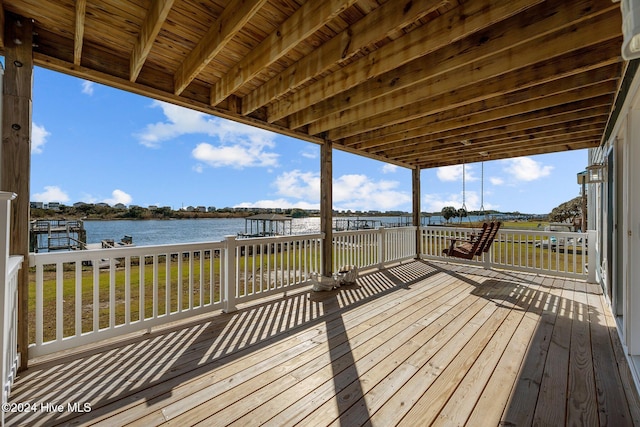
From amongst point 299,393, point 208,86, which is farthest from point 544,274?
point 208,86

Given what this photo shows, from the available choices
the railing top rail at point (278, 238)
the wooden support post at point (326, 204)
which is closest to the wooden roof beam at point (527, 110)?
the wooden support post at point (326, 204)

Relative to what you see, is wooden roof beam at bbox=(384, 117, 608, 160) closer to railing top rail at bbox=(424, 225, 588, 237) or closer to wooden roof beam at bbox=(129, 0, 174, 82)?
railing top rail at bbox=(424, 225, 588, 237)

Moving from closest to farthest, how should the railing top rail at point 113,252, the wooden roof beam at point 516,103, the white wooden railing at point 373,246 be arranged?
the railing top rail at point 113,252
the wooden roof beam at point 516,103
the white wooden railing at point 373,246

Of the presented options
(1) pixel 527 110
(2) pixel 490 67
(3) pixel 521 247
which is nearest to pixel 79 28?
(2) pixel 490 67

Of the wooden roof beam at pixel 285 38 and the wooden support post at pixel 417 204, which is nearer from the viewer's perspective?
the wooden roof beam at pixel 285 38

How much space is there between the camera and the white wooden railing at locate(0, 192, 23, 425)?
1342 mm

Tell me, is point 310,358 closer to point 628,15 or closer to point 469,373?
point 469,373

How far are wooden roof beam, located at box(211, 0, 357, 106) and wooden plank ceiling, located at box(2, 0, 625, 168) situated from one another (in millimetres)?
10

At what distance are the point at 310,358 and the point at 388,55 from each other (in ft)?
8.44

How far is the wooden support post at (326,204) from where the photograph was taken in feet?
14.5

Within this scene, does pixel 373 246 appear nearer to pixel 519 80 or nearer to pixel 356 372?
pixel 519 80

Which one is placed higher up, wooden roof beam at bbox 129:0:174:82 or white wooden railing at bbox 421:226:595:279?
wooden roof beam at bbox 129:0:174:82

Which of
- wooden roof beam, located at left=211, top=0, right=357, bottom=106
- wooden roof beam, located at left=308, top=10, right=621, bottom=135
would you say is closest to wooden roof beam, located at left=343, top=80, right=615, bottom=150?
wooden roof beam, located at left=308, top=10, right=621, bottom=135

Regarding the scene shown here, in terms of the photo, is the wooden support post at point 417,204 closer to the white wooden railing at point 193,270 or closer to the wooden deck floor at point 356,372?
the white wooden railing at point 193,270
